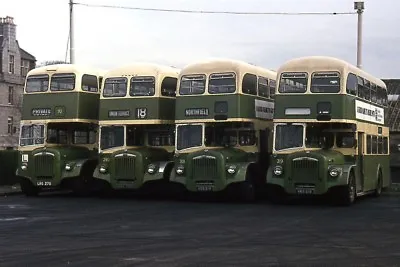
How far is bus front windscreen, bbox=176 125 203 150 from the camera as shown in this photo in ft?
80.1

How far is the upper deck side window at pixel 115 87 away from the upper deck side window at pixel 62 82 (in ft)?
4.42

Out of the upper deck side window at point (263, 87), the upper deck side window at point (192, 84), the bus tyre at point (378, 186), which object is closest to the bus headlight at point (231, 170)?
the upper deck side window at point (192, 84)

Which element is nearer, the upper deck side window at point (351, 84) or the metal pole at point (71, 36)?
the upper deck side window at point (351, 84)

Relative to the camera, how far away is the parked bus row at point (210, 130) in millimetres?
22703

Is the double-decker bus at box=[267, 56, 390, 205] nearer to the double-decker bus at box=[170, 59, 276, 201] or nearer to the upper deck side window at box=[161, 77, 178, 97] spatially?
the double-decker bus at box=[170, 59, 276, 201]

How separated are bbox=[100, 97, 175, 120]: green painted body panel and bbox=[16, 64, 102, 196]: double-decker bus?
4.05 feet

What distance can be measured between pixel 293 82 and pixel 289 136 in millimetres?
1810

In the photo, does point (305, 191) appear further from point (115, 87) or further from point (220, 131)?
point (115, 87)

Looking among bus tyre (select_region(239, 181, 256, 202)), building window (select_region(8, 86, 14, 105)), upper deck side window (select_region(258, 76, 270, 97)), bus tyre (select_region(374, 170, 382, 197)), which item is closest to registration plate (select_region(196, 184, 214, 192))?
bus tyre (select_region(239, 181, 256, 202))

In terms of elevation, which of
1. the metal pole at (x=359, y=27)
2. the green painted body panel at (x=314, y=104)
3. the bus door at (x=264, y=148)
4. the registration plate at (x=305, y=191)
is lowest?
the registration plate at (x=305, y=191)

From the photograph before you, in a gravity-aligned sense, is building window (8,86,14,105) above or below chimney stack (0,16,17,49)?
below

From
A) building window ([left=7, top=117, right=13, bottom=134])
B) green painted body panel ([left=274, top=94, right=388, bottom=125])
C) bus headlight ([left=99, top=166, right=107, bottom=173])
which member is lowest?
bus headlight ([left=99, top=166, right=107, bottom=173])

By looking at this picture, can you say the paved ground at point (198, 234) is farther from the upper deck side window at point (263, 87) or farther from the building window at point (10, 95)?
the building window at point (10, 95)

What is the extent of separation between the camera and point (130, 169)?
24969mm
